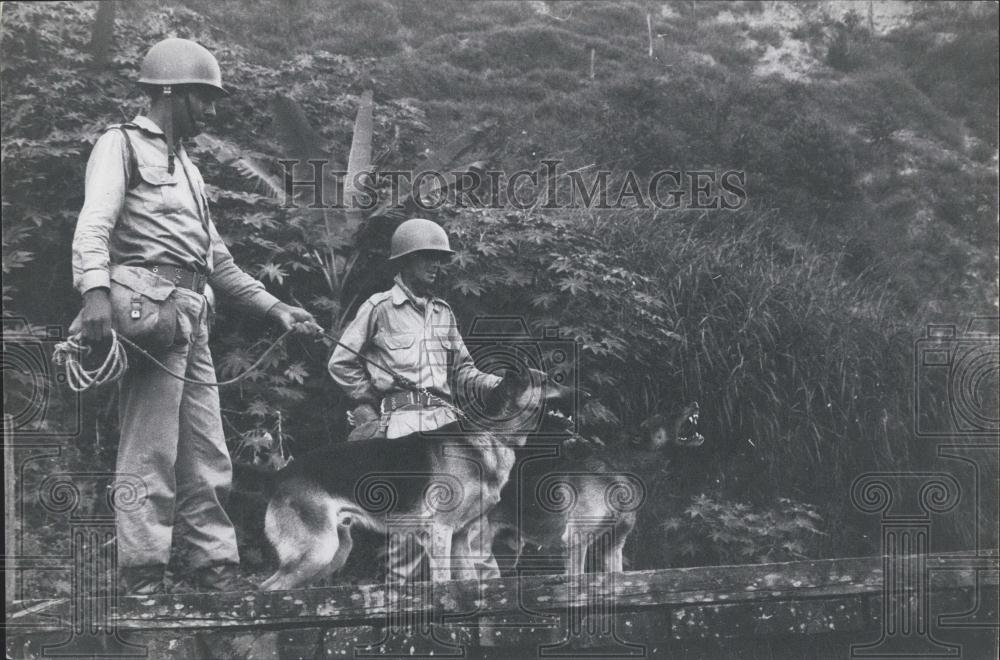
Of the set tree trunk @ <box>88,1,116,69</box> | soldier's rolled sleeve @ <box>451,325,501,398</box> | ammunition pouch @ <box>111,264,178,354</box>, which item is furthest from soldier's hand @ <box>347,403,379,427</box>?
tree trunk @ <box>88,1,116,69</box>

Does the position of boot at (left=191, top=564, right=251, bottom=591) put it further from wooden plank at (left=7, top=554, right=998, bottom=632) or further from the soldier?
the soldier

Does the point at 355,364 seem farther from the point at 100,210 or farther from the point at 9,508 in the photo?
the point at 9,508

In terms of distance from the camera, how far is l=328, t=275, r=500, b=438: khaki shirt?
5738 mm

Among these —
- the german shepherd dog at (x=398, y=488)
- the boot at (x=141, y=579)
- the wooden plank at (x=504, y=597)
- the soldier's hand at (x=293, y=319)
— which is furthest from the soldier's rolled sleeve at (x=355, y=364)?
the boot at (x=141, y=579)

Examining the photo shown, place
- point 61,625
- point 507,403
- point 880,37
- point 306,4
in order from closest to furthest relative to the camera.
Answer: point 61,625 → point 507,403 → point 306,4 → point 880,37

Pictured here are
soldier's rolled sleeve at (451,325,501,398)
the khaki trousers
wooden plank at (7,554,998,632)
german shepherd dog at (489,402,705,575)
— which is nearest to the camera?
wooden plank at (7,554,998,632)

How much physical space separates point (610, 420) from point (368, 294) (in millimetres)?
1439

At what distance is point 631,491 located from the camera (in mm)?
5840

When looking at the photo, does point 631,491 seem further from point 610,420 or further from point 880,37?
point 880,37

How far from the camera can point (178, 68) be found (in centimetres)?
555

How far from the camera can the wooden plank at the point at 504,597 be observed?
5.11 m

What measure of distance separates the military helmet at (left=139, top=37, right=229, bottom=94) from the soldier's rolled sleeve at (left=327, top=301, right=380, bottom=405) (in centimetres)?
137

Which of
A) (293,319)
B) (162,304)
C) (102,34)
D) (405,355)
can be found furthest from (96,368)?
(102,34)

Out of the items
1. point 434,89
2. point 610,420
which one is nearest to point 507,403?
point 610,420
